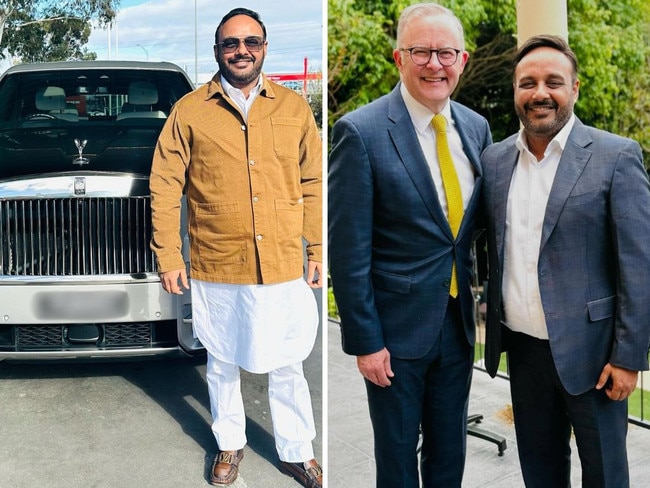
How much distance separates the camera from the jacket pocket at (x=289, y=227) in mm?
2914

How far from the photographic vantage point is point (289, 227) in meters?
Answer: 2.94

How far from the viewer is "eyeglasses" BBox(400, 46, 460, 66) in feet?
8.14

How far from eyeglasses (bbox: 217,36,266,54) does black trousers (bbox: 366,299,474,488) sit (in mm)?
1176

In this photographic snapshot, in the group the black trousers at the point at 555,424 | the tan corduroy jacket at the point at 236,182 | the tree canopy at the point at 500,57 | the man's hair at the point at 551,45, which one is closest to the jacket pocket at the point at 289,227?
the tan corduroy jacket at the point at 236,182

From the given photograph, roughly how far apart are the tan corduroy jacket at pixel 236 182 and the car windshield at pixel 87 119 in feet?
0.25

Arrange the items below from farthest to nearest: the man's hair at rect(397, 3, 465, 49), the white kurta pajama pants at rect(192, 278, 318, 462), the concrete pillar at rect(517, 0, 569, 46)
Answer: the concrete pillar at rect(517, 0, 569, 46) < the white kurta pajama pants at rect(192, 278, 318, 462) < the man's hair at rect(397, 3, 465, 49)

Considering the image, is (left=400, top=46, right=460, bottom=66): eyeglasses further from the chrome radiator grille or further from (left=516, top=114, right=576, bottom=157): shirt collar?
the chrome radiator grille

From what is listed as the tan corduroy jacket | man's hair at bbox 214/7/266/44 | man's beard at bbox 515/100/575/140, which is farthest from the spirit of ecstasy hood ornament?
man's beard at bbox 515/100/575/140

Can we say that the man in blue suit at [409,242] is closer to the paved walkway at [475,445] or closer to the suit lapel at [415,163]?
the suit lapel at [415,163]

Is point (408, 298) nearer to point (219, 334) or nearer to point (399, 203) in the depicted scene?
point (399, 203)

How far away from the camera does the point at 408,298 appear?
2.59 metres

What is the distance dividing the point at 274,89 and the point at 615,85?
7985 millimetres

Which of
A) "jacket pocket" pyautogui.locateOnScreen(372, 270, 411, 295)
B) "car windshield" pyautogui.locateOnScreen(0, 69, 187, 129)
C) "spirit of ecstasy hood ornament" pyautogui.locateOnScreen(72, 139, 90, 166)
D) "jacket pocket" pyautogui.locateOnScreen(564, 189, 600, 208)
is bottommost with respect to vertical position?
"jacket pocket" pyautogui.locateOnScreen(372, 270, 411, 295)

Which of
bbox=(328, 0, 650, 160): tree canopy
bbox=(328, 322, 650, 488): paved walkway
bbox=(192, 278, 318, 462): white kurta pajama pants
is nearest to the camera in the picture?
bbox=(192, 278, 318, 462): white kurta pajama pants
